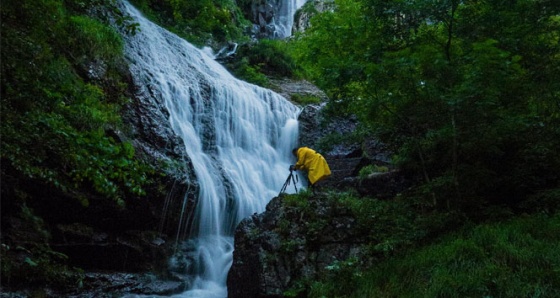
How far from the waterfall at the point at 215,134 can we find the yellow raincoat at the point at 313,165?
248 centimetres

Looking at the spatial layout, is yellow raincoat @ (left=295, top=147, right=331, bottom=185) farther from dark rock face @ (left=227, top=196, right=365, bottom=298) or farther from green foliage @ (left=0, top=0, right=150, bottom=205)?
green foliage @ (left=0, top=0, right=150, bottom=205)

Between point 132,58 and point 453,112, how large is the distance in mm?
8681

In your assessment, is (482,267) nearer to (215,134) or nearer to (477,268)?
(477,268)

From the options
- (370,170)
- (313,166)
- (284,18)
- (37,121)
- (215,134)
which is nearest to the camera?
(37,121)

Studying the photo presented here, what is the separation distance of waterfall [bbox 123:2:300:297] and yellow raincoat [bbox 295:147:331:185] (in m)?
2.48

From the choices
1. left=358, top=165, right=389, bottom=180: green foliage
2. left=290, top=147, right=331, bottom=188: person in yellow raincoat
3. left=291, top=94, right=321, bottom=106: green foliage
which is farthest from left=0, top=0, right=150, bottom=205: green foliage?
left=291, top=94, right=321, bottom=106: green foliage

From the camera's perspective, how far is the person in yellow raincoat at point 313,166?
9.13 m

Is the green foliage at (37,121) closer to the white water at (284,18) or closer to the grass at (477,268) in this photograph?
the grass at (477,268)

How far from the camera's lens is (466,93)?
6301mm

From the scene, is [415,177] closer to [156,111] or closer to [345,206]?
[345,206]

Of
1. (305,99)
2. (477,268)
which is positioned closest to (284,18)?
(305,99)

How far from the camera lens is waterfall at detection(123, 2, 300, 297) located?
395 inches

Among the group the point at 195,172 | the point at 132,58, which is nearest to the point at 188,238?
the point at 195,172

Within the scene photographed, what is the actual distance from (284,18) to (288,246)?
91.7 feet
